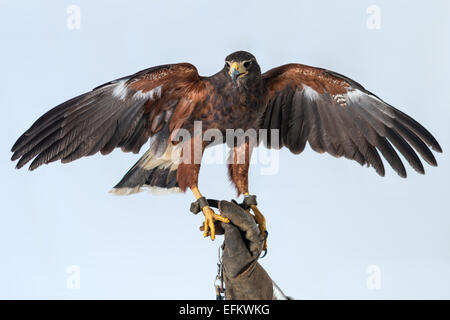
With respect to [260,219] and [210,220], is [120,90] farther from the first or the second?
[260,219]

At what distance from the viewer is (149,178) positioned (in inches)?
150

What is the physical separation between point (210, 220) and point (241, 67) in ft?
3.03

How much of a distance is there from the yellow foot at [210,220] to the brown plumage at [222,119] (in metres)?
0.21

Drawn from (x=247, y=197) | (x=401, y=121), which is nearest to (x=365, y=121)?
(x=401, y=121)

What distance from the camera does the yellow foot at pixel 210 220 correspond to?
322 cm

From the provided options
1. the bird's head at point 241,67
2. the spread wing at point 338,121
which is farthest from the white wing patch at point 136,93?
the spread wing at point 338,121

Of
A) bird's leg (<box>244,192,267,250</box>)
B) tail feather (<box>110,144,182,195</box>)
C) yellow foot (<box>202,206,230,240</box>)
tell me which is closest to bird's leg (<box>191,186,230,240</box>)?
yellow foot (<box>202,206,230,240</box>)

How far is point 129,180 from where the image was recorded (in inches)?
151

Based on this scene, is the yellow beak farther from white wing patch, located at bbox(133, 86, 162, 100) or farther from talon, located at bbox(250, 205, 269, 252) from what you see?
talon, located at bbox(250, 205, 269, 252)

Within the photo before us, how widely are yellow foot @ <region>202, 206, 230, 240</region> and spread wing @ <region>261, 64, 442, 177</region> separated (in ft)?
2.60

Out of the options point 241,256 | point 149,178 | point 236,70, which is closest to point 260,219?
point 241,256

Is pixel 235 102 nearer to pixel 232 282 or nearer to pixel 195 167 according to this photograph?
pixel 195 167

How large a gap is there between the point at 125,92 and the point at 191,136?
492mm

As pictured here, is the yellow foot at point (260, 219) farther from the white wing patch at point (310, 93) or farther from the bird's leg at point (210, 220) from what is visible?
the white wing patch at point (310, 93)
